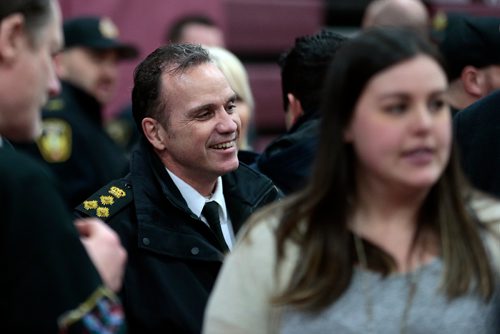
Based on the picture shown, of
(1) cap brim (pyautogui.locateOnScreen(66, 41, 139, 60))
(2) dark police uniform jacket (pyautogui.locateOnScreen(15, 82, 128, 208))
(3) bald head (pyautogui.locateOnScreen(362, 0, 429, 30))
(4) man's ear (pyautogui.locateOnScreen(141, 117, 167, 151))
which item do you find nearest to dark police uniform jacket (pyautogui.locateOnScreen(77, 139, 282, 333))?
(4) man's ear (pyautogui.locateOnScreen(141, 117, 167, 151))

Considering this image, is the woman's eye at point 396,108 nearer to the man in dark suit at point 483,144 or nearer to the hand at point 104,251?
the hand at point 104,251

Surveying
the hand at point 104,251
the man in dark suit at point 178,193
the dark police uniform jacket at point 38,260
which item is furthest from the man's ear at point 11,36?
the man in dark suit at point 178,193

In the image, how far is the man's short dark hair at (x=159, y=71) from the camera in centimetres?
420

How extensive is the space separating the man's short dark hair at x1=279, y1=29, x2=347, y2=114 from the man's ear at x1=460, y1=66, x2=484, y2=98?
2.08 feet

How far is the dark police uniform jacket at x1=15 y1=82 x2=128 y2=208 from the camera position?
21.7ft

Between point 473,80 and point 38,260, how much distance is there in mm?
2962

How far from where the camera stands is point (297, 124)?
4.57 metres

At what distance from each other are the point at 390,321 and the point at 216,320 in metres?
0.42

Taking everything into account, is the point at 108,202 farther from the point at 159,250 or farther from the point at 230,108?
the point at 230,108

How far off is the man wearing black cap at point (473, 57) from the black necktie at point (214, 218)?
4.68 ft

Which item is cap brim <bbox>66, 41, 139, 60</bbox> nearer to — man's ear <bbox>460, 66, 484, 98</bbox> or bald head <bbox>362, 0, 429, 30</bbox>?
bald head <bbox>362, 0, 429, 30</bbox>

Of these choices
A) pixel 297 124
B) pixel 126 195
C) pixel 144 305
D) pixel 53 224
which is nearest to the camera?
pixel 53 224

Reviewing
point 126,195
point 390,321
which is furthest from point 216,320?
point 126,195

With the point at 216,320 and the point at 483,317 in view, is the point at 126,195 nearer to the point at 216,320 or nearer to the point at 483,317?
the point at 216,320
